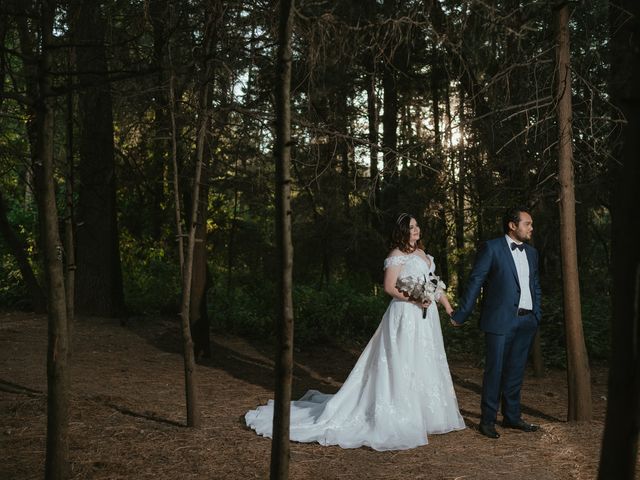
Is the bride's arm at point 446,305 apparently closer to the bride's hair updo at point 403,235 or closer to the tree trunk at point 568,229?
the bride's hair updo at point 403,235

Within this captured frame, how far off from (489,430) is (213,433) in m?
2.75

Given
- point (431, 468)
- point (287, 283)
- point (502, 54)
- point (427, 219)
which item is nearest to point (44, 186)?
point (287, 283)

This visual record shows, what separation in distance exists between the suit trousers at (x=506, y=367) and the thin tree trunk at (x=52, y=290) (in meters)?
4.16

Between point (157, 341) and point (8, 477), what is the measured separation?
7678mm

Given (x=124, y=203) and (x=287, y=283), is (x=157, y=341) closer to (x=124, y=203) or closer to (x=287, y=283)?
(x=124, y=203)

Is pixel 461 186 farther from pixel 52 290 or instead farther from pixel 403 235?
pixel 52 290

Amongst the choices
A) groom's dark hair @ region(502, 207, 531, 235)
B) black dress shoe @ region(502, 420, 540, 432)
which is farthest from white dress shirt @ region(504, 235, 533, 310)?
black dress shoe @ region(502, 420, 540, 432)

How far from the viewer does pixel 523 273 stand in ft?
24.9

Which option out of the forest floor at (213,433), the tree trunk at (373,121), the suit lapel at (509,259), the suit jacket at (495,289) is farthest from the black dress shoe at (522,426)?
the tree trunk at (373,121)

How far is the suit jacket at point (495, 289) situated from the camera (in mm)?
7418

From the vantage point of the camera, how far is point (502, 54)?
1034cm

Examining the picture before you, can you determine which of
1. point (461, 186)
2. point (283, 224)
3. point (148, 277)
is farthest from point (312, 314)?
point (283, 224)

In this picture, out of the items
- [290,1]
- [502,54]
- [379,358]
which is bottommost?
[379,358]

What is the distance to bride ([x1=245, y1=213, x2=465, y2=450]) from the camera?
23.6ft
